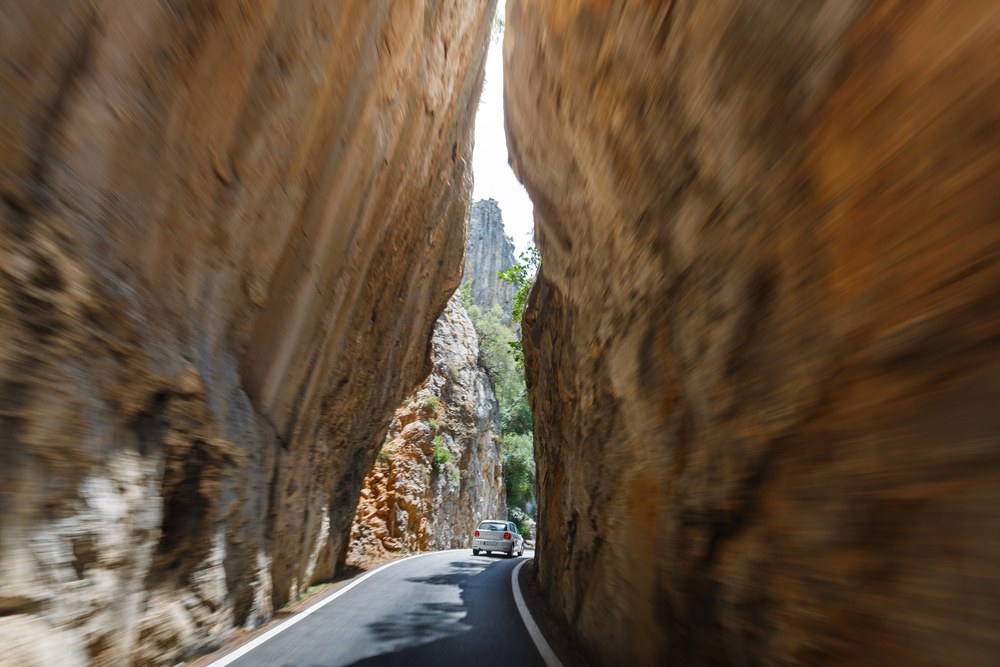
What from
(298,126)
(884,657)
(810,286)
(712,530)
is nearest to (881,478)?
(884,657)

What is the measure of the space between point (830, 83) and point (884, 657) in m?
2.78

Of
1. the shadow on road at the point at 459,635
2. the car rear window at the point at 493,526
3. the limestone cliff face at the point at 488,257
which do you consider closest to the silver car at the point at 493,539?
the car rear window at the point at 493,526

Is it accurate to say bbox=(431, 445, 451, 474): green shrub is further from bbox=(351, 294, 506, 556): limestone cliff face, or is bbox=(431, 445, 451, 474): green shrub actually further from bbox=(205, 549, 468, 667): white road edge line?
bbox=(205, 549, 468, 667): white road edge line

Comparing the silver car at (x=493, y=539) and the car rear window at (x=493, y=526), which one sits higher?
the car rear window at (x=493, y=526)

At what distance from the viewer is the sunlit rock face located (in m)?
2.27

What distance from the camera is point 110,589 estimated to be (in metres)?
4.38

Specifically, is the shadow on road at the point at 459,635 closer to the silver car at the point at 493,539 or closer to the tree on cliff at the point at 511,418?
the silver car at the point at 493,539

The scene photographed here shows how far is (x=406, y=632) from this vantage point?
696cm

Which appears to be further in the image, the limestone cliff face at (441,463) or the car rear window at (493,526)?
the car rear window at (493,526)

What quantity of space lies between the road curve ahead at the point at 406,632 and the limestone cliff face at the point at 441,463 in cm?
1006

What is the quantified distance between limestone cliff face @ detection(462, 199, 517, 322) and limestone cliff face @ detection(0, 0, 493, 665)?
7384cm

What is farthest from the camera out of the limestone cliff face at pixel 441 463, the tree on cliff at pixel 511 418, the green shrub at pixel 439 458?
the tree on cliff at pixel 511 418

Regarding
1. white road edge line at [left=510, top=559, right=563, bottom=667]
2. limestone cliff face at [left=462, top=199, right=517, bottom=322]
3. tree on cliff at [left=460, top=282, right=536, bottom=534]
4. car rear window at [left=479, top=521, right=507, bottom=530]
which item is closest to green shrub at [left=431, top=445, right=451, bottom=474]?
car rear window at [left=479, top=521, right=507, bottom=530]

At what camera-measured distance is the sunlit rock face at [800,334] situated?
2.27 metres
